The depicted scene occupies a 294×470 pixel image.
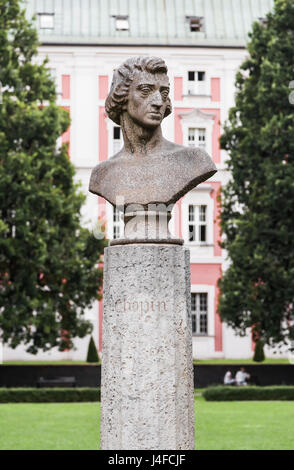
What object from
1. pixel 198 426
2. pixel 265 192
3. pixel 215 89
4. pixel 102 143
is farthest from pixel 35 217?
pixel 215 89

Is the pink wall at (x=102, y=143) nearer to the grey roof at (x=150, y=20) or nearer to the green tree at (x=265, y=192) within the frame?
the grey roof at (x=150, y=20)

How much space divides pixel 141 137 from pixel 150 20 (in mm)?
31115

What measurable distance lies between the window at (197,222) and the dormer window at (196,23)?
8.95 m

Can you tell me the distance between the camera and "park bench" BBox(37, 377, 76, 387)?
24.7m

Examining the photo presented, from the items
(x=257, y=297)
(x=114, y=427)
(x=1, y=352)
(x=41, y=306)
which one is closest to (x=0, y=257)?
(x=41, y=306)

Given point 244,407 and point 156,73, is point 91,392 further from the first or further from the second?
point 156,73

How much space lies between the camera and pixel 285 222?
916 inches

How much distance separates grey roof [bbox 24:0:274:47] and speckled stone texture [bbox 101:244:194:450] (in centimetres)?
2953

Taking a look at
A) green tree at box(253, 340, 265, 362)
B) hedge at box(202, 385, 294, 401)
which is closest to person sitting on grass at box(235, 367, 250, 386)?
hedge at box(202, 385, 294, 401)

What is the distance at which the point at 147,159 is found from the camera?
6949mm

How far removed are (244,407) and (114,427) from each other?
44.2 ft

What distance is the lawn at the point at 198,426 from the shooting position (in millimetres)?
12992

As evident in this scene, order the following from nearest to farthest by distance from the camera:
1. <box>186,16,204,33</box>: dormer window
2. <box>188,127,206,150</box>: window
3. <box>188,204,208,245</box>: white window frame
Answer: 1. <box>188,204,208,245</box>: white window frame
2. <box>188,127,206,150</box>: window
3. <box>186,16,204,33</box>: dormer window

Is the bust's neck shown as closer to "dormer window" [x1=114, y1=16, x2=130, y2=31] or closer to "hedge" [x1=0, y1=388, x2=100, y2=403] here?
"hedge" [x1=0, y1=388, x2=100, y2=403]
